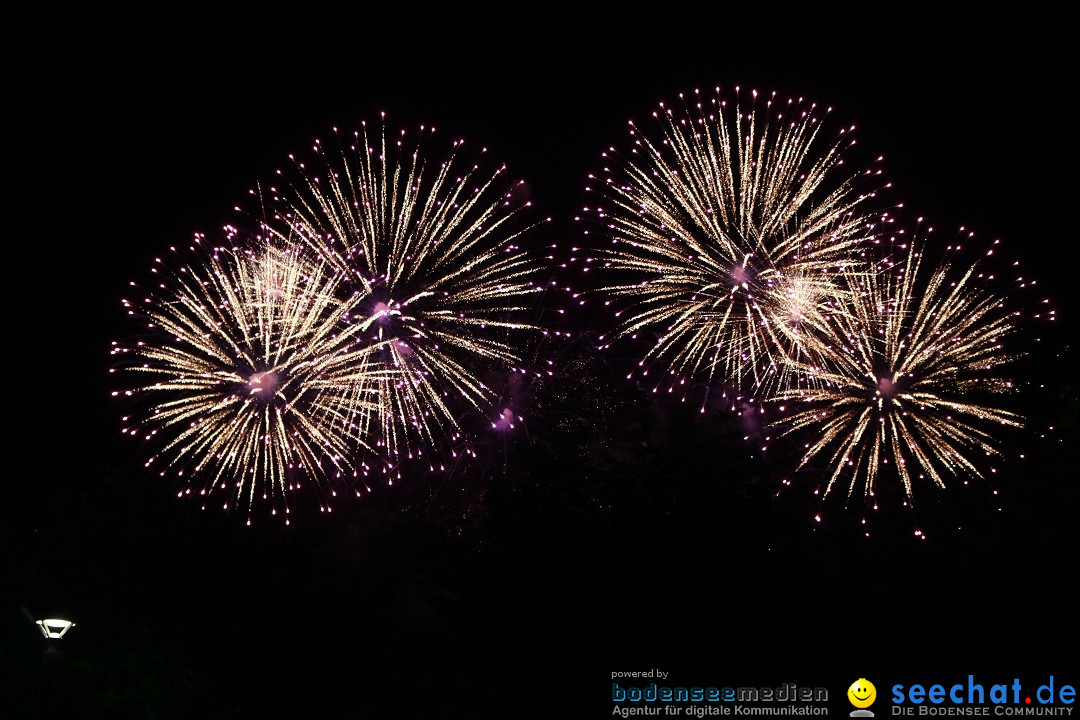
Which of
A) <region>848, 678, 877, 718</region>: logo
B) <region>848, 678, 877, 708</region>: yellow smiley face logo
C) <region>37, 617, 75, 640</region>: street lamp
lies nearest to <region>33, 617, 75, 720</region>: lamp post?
<region>37, 617, 75, 640</region>: street lamp

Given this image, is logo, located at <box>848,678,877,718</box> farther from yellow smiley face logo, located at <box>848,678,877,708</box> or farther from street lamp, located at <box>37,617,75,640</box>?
street lamp, located at <box>37,617,75,640</box>

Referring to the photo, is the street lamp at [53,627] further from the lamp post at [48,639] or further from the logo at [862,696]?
the logo at [862,696]

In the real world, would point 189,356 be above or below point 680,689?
above

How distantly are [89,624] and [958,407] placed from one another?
1914cm

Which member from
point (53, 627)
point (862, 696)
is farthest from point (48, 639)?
point (862, 696)

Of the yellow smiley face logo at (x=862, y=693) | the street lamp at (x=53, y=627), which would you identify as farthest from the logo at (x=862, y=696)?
the street lamp at (x=53, y=627)

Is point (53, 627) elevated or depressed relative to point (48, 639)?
elevated

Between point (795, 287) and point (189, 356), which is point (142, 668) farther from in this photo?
point (795, 287)

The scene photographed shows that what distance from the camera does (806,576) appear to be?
860 inches

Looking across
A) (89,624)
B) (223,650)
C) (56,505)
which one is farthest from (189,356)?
(56,505)

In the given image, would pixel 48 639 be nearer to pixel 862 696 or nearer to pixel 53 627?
pixel 53 627

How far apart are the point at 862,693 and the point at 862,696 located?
59 mm

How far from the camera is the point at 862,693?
58.5 ft

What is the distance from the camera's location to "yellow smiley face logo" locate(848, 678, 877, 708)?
57.9ft
